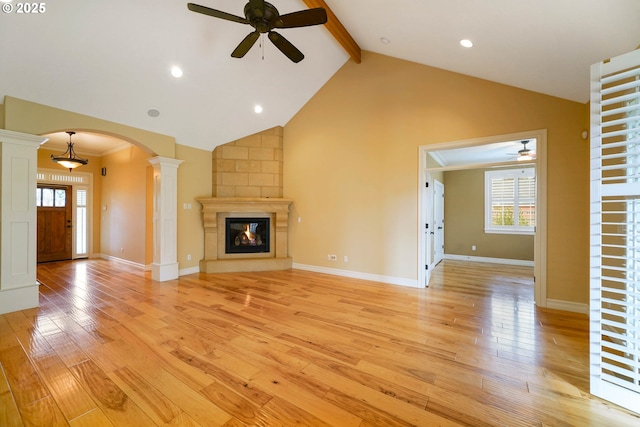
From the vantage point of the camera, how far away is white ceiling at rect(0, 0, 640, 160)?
7.93ft

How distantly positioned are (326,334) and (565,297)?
3.22 meters

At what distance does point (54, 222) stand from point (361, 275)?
8.18 metres

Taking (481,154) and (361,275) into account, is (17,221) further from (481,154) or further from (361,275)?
Answer: (481,154)

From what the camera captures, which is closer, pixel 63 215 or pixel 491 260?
pixel 491 260

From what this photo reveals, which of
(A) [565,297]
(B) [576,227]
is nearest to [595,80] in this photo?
(B) [576,227]

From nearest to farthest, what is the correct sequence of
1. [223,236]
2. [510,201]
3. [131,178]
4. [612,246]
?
[612,246], [223,236], [131,178], [510,201]

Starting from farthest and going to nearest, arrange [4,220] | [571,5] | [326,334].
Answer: [4,220] < [326,334] < [571,5]

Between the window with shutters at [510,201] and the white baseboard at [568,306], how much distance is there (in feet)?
12.4

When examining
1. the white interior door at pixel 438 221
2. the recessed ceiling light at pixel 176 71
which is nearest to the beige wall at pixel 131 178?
the recessed ceiling light at pixel 176 71

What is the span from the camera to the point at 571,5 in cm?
207

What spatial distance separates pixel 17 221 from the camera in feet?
10.9

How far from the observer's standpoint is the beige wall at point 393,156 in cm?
336

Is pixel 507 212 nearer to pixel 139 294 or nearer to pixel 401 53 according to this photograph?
pixel 401 53

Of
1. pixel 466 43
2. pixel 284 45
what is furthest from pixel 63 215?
pixel 466 43
